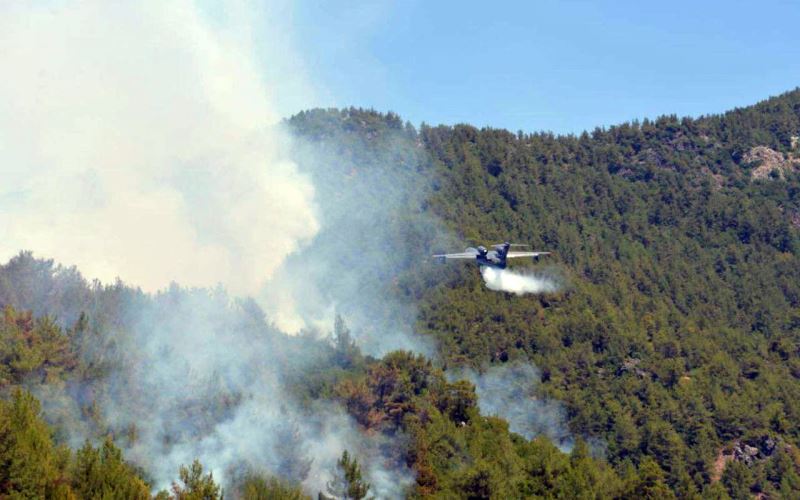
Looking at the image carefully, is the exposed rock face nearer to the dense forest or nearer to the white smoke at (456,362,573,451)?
the dense forest

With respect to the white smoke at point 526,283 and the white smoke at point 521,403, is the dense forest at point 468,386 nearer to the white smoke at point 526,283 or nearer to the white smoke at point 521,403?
the white smoke at point 521,403

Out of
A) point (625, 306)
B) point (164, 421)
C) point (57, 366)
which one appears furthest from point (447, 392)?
point (625, 306)

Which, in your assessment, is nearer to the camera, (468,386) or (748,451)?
(468,386)

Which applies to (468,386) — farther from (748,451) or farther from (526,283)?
(526,283)

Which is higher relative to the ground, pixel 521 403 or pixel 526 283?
pixel 526 283

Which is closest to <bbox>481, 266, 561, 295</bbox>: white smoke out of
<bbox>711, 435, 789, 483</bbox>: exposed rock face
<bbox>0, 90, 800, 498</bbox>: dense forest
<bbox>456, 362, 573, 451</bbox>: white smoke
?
<bbox>0, 90, 800, 498</bbox>: dense forest

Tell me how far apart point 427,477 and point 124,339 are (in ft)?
159

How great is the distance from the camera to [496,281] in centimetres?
17100

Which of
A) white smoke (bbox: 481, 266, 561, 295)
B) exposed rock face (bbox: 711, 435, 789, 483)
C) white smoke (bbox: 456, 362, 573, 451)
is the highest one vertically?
white smoke (bbox: 481, 266, 561, 295)

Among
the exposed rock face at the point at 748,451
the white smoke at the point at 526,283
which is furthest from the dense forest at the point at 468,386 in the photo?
the white smoke at the point at 526,283

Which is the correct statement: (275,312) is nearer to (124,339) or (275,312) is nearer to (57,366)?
(124,339)

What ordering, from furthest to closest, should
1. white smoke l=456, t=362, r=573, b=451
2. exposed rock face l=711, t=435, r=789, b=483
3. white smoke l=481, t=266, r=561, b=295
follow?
white smoke l=481, t=266, r=561, b=295 < white smoke l=456, t=362, r=573, b=451 < exposed rock face l=711, t=435, r=789, b=483

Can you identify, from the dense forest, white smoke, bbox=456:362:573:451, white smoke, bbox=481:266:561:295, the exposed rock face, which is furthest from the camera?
white smoke, bbox=481:266:561:295

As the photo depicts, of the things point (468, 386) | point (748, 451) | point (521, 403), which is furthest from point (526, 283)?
point (468, 386)
